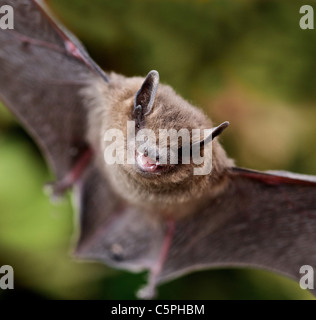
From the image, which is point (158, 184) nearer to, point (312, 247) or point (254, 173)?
point (254, 173)

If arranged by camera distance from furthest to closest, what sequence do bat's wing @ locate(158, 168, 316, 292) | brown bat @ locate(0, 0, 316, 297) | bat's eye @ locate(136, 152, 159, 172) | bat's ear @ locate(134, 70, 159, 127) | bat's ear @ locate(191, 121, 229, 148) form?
bat's wing @ locate(158, 168, 316, 292)
brown bat @ locate(0, 0, 316, 297)
bat's eye @ locate(136, 152, 159, 172)
bat's ear @ locate(134, 70, 159, 127)
bat's ear @ locate(191, 121, 229, 148)

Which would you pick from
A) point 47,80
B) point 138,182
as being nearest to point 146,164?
point 138,182

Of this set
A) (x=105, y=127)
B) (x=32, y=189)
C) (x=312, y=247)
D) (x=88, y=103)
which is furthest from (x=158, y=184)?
(x=32, y=189)

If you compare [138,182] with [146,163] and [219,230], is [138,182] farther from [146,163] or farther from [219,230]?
[219,230]

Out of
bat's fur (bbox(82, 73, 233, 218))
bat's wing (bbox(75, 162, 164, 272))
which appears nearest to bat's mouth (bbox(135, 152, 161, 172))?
bat's fur (bbox(82, 73, 233, 218))

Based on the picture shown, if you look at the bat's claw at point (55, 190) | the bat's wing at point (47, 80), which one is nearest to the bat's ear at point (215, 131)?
the bat's wing at point (47, 80)

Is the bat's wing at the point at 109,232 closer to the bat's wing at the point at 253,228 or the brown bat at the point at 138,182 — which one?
the brown bat at the point at 138,182

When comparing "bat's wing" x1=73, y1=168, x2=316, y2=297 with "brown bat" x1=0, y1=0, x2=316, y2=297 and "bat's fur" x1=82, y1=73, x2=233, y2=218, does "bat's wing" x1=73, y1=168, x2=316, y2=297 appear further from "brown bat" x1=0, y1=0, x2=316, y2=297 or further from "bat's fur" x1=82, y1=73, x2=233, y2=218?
"bat's fur" x1=82, y1=73, x2=233, y2=218
